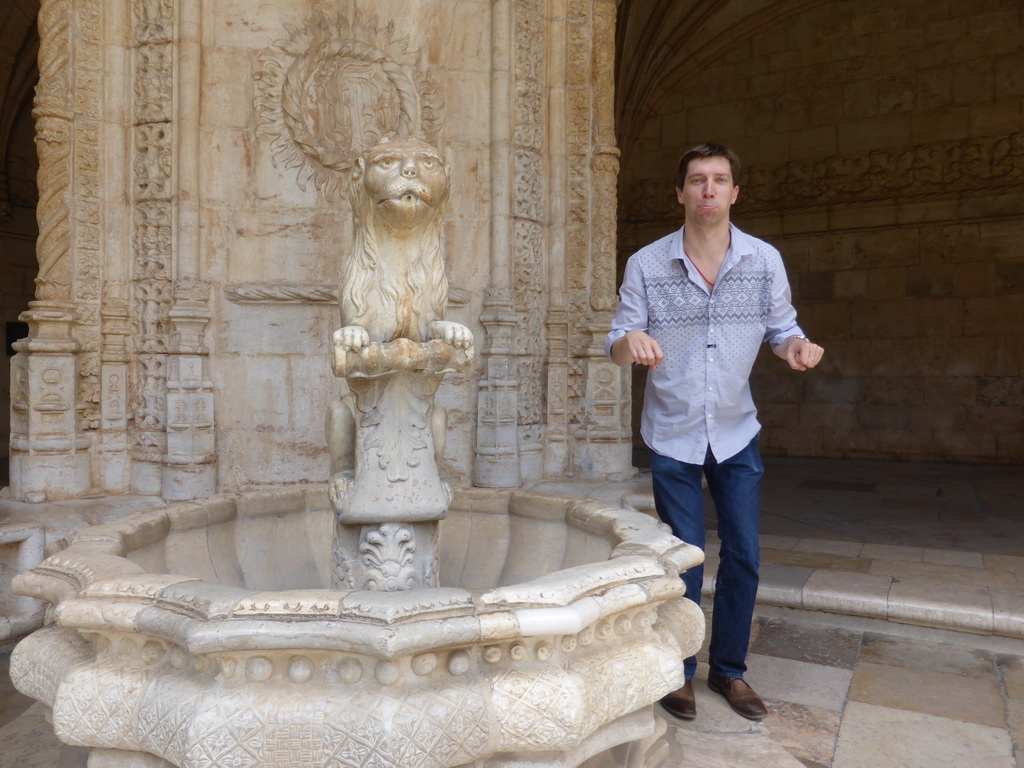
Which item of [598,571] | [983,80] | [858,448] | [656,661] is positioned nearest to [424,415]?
[598,571]

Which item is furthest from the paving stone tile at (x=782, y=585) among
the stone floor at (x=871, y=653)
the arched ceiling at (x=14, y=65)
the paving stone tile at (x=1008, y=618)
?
the arched ceiling at (x=14, y=65)

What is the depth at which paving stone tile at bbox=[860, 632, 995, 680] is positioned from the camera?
3076 mm

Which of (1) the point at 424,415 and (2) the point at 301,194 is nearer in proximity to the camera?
(1) the point at 424,415

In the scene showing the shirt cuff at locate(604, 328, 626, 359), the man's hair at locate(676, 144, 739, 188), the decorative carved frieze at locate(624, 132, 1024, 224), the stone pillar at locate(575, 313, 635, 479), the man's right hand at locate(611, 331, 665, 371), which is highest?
the decorative carved frieze at locate(624, 132, 1024, 224)

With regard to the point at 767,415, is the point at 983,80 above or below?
above

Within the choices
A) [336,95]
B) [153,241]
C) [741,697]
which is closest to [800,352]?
[741,697]

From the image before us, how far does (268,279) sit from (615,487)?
2.35 m

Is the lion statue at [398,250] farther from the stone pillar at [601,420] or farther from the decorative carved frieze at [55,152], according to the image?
the decorative carved frieze at [55,152]

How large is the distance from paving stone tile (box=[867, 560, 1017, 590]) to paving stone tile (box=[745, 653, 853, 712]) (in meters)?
1.21

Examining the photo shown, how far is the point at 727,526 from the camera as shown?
2652 mm

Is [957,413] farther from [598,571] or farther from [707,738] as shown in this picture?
[598,571]

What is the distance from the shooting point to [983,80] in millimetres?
8648

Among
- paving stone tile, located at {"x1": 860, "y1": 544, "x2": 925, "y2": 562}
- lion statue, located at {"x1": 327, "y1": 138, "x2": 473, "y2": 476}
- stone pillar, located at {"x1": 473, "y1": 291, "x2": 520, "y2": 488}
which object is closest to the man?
lion statue, located at {"x1": 327, "y1": 138, "x2": 473, "y2": 476}

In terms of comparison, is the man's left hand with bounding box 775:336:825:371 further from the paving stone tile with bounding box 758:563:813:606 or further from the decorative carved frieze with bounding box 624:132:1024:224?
the decorative carved frieze with bounding box 624:132:1024:224
